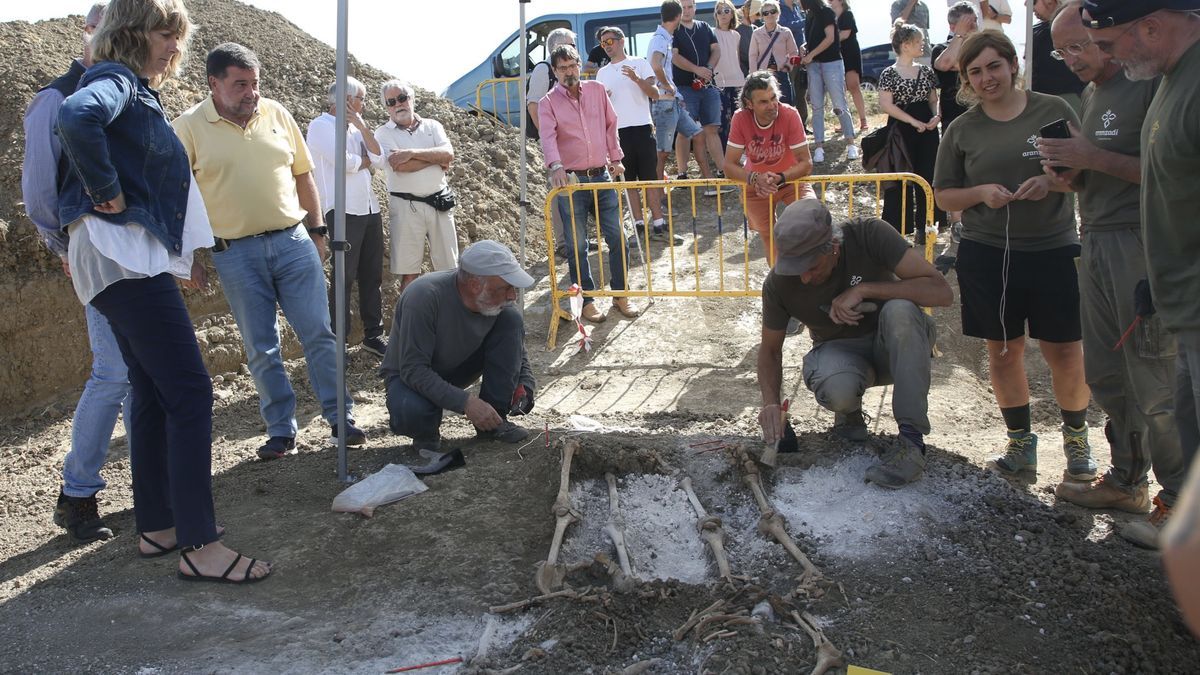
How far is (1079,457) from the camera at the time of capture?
5.18 m

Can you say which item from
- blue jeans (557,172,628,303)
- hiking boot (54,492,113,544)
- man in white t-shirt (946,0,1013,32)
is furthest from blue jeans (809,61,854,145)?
hiking boot (54,492,113,544)

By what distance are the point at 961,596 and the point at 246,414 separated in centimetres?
547

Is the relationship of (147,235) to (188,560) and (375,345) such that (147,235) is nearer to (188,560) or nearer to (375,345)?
(188,560)

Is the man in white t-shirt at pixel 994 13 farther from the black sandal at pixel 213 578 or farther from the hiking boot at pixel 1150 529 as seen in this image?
the black sandal at pixel 213 578

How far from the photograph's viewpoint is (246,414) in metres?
7.53

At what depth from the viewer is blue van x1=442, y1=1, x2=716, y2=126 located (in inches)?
557

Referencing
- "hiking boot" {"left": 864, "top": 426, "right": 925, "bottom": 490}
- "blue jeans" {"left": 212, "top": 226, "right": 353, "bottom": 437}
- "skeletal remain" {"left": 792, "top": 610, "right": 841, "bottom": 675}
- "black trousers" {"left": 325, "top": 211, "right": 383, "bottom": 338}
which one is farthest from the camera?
"black trousers" {"left": 325, "top": 211, "right": 383, "bottom": 338}

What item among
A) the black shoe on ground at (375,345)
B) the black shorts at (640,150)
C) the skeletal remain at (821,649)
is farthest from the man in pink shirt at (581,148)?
the skeletal remain at (821,649)

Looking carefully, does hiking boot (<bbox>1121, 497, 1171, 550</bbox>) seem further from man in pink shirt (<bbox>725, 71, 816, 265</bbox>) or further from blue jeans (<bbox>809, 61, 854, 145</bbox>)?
blue jeans (<bbox>809, 61, 854, 145</bbox>)

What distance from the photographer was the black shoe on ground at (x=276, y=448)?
5.87 metres

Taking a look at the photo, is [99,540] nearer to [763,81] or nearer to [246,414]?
[246,414]

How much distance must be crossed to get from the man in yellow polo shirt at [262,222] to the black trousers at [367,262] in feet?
6.06

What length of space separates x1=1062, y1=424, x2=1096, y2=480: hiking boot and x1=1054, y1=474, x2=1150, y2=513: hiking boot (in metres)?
0.24

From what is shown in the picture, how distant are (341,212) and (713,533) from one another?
7.72 ft
